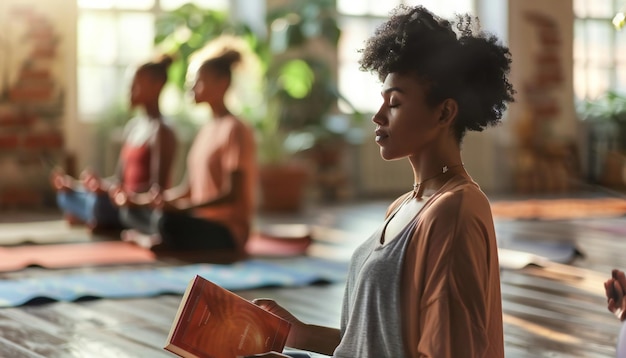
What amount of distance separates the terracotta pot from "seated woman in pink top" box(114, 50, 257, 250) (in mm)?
3056

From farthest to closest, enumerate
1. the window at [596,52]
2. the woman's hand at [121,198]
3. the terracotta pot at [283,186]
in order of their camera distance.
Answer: the window at [596,52]
the terracotta pot at [283,186]
the woman's hand at [121,198]

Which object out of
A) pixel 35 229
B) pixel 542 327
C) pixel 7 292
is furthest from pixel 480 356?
pixel 35 229

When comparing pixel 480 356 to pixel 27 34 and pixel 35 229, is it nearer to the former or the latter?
pixel 35 229

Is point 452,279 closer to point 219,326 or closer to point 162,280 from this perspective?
point 219,326

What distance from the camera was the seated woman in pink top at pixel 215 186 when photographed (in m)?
5.24

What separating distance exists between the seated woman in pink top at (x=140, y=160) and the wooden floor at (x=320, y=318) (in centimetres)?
117

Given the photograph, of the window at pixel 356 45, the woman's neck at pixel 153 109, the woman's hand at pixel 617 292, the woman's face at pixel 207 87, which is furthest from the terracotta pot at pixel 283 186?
the woman's hand at pixel 617 292

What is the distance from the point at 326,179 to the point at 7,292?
5.73 m

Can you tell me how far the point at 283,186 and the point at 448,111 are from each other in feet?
23.0

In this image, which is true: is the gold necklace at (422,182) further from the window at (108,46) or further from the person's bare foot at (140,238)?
the window at (108,46)

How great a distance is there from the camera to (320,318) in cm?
372

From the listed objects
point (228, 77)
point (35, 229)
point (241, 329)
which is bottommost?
point (35, 229)

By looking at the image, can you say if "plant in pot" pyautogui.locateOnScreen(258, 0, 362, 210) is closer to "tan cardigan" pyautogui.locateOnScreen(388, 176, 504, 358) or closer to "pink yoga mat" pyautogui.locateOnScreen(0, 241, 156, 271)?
"pink yoga mat" pyautogui.locateOnScreen(0, 241, 156, 271)

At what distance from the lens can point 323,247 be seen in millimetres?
6004
